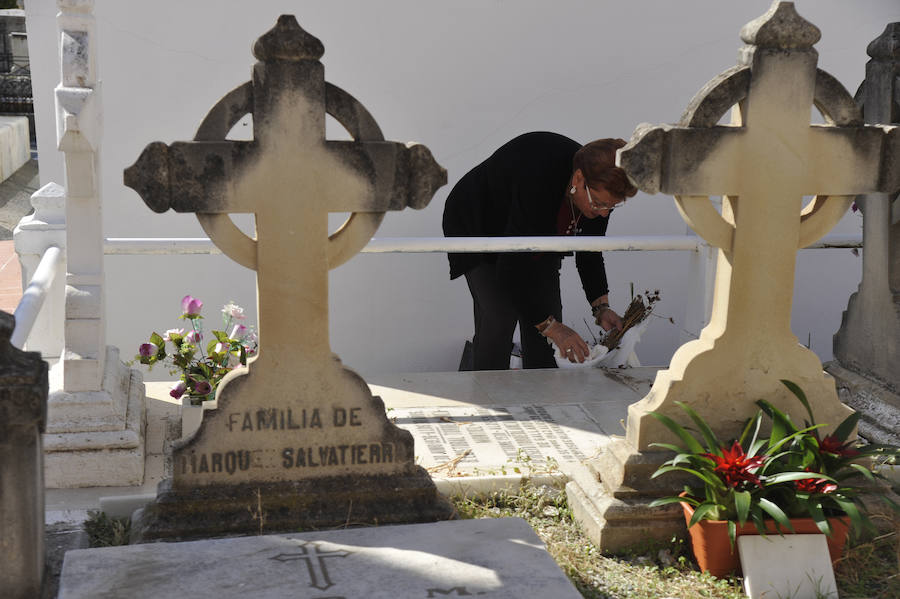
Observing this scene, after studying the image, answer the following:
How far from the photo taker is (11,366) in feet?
7.93

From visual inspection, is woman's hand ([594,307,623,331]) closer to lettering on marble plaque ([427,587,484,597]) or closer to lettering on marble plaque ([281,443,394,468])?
Answer: lettering on marble plaque ([281,443,394,468])

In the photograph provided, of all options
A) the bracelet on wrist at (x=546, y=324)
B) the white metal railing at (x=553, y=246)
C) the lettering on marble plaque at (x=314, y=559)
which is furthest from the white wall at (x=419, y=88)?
the lettering on marble plaque at (x=314, y=559)

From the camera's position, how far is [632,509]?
10.3ft

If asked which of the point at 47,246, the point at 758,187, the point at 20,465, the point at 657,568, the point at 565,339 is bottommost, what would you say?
the point at 657,568

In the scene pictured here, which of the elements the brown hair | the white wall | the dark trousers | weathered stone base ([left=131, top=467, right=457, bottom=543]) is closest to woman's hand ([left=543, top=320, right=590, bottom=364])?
the dark trousers

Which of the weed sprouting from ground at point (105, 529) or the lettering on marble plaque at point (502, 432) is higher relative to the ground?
the lettering on marble plaque at point (502, 432)

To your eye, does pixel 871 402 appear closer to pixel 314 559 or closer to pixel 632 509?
pixel 632 509

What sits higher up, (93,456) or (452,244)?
(452,244)

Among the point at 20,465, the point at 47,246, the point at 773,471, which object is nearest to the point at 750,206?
the point at 773,471

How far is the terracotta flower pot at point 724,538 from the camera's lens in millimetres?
2941

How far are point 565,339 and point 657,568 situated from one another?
165 cm

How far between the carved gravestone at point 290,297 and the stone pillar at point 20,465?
0.44 metres

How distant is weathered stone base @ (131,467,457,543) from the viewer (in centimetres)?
296

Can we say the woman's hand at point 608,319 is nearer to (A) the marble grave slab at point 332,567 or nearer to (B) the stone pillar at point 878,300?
(B) the stone pillar at point 878,300
